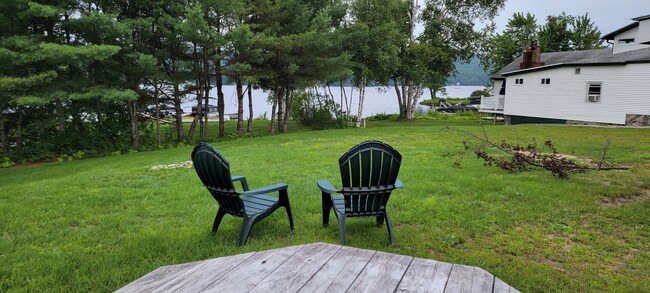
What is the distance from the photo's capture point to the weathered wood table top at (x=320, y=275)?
166cm

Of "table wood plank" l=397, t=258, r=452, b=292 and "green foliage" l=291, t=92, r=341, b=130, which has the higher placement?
"green foliage" l=291, t=92, r=341, b=130

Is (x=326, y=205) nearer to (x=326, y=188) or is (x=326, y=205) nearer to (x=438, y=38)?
(x=326, y=188)

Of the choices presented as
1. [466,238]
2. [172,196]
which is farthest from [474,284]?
[172,196]

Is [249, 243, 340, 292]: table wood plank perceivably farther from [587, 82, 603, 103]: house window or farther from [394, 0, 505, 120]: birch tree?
[394, 0, 505, 120]: birch tree

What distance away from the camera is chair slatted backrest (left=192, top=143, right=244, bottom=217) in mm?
3229

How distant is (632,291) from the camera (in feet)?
8.64

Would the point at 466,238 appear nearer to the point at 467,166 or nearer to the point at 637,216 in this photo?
the point at 637,216

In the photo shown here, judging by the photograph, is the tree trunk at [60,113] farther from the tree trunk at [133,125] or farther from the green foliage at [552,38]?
the green foliage at [552,38]

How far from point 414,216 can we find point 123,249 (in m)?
2.94

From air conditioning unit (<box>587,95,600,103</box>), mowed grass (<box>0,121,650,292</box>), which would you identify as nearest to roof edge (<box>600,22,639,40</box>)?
air conditioning unit (<box>587,95,600,103</box>)

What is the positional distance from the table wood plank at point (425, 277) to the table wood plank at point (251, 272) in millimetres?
646

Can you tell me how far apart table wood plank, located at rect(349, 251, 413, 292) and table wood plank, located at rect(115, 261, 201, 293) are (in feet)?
2.94

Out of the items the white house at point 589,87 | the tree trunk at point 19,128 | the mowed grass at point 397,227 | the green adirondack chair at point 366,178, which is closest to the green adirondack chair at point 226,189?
the mowed grass at point 397,227

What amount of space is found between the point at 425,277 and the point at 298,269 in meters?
0.61
